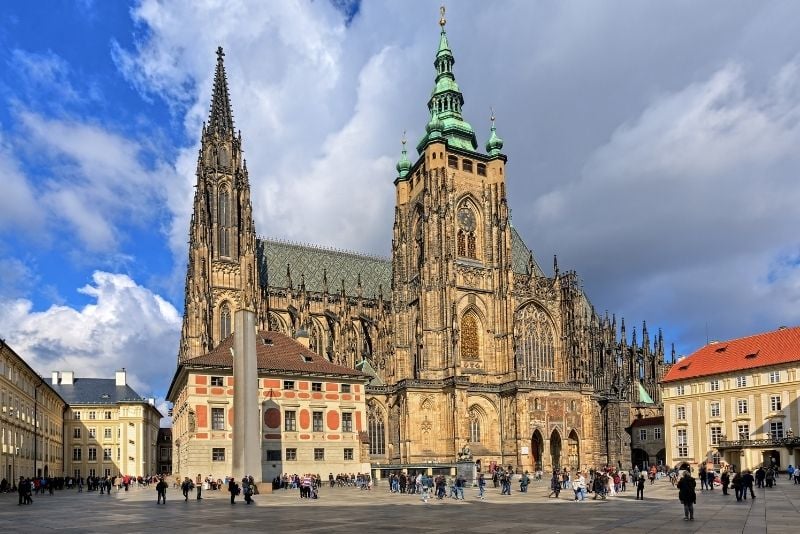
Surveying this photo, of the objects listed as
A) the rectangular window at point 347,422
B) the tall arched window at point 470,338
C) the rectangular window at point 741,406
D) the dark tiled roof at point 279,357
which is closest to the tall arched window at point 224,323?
the dark tiled roof at point 279,357

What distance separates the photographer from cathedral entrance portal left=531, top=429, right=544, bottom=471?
258 ft

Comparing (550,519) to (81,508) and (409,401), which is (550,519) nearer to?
(81,508)

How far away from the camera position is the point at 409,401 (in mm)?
75562

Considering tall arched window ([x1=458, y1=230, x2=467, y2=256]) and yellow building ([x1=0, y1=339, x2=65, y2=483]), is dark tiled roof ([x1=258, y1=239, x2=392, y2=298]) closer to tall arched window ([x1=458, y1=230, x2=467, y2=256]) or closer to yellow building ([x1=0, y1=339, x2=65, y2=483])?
tall arched window ([x1=458, y1=230, x2=467, y2=256])

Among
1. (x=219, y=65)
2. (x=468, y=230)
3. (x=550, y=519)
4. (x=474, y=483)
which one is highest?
(x=219, y=65)

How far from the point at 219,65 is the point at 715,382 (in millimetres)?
66886

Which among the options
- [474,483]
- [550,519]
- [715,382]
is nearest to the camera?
[550,519]

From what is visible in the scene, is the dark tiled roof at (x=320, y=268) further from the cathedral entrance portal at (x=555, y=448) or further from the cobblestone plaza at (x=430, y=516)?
the cobblestone plaza at (x=430, y=516)

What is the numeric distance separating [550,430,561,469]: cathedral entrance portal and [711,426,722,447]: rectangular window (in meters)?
15.6

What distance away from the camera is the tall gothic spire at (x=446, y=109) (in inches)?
3447

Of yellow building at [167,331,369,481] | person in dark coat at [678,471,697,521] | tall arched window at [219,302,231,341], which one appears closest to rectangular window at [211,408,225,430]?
yellow building at [167,331,369,481]

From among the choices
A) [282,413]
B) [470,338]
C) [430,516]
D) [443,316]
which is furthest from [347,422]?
[430,516]

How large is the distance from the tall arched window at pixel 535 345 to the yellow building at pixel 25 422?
48.9m

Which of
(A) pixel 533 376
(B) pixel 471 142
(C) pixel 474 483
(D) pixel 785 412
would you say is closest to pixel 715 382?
(D) pixel 785 412
